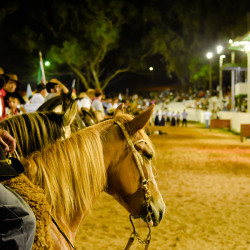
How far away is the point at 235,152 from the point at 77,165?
42.4ft

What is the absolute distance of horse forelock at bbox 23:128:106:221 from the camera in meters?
2.14

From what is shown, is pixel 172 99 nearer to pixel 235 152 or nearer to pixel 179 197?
pixel 235 152

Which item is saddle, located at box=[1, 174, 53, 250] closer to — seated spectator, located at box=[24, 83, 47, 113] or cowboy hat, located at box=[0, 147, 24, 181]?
cowboy hat, located at box=[0, 147, 24, 181]

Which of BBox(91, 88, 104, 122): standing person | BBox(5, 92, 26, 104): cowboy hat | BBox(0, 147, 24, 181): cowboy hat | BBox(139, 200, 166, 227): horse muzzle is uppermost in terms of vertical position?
BBox(5, 92, 26, 104): cowboy hat

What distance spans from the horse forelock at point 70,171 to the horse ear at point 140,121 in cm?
25

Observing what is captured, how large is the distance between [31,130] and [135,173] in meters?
1.08

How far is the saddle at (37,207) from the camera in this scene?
181 centimetres

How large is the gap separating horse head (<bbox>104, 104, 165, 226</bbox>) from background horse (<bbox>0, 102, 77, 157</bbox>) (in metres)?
0.78

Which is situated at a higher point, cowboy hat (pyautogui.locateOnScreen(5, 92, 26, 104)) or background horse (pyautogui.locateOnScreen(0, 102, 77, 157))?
cowboy hat (pyautogui.locateOnScreen(5, 92, 26, 104))

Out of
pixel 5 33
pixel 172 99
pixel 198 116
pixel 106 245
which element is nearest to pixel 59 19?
pixel 5 33

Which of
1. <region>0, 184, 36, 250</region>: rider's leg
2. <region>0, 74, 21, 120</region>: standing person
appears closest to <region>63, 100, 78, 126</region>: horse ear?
<region>0, 184, 36, 250</region>: rider's leg

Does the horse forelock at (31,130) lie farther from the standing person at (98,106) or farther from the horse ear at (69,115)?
the standing person at (98,106)

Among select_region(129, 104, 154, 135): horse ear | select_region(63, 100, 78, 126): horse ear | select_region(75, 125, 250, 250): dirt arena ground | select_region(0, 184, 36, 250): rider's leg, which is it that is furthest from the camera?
select_region(75, 125, 250, 250): dirt arena ground

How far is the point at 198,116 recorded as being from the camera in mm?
40219
